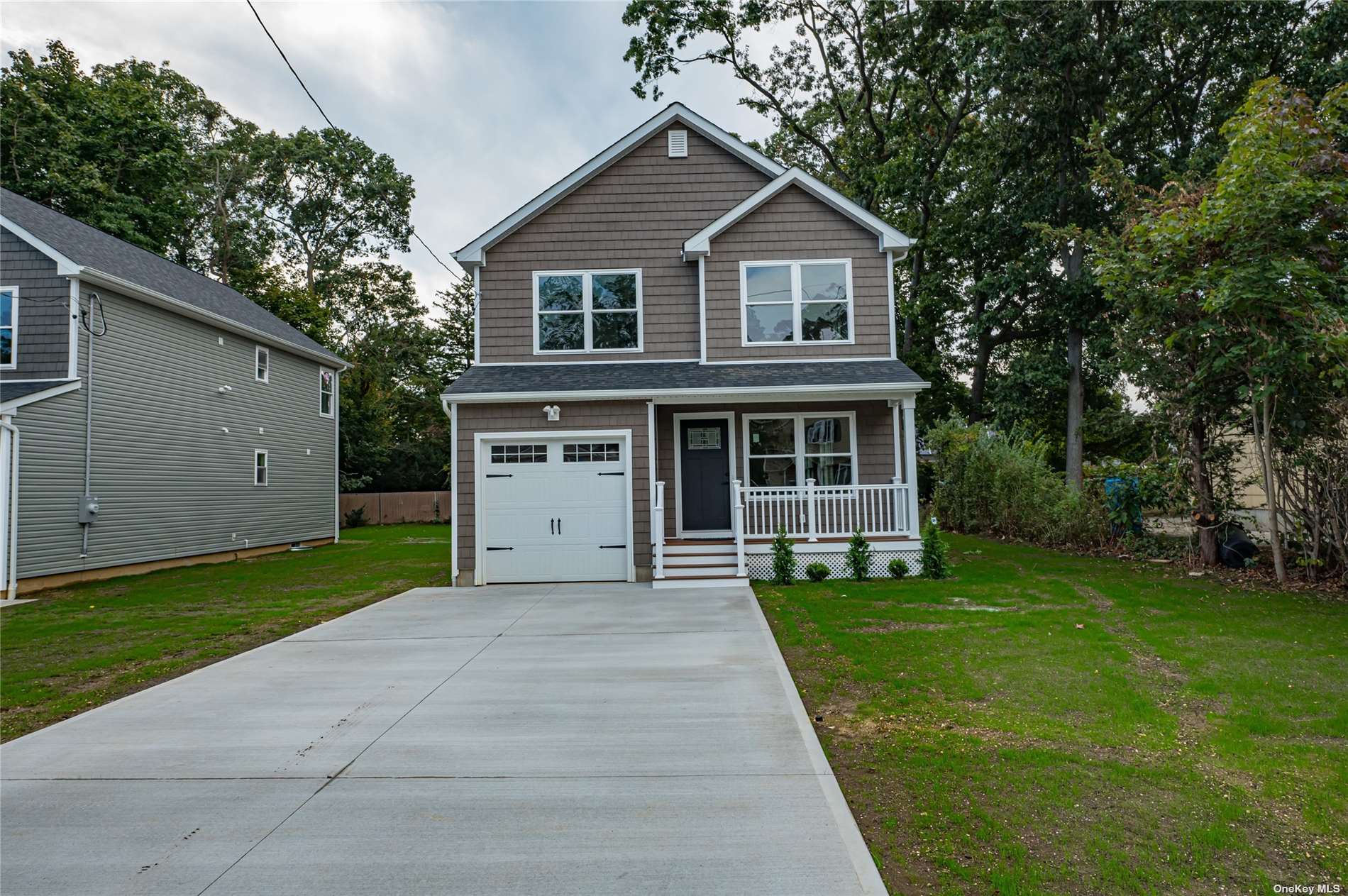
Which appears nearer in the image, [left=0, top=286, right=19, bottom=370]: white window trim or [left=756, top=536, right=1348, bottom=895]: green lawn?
[left=756, top=536, right=1348, bottom=895]: green lawn

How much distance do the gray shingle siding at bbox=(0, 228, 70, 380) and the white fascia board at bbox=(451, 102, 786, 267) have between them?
6965 mm

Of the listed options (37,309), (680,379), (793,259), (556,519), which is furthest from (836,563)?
(37,309)

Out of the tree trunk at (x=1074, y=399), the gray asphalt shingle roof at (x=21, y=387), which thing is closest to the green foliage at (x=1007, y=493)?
the tree trunk at (x=1074, y=399)

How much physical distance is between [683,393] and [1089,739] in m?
7.42

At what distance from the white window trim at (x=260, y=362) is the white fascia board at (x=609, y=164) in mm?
8324

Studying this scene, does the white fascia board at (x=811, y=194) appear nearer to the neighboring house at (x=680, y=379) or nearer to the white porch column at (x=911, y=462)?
the neighboring house at (x=680, y=379)

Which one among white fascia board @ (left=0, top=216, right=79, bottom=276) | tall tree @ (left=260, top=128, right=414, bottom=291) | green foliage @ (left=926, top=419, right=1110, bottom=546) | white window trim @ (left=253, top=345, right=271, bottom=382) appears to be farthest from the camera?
tall tree @ (left=260, top=128, right=414, bottom=291)

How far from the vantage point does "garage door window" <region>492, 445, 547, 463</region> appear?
37.2 ft

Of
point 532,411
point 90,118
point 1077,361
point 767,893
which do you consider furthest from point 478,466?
point 90,118

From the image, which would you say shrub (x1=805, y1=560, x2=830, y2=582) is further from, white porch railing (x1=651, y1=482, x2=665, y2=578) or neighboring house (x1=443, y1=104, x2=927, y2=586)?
white porch railing (x1=651, y1=482, x2=665, y2=578)

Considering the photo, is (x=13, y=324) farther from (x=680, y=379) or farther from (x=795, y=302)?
(x=795, y=302)

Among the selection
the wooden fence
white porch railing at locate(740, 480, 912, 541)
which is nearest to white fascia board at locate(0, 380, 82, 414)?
white porch railing at locate(740, 480, 912, 541)

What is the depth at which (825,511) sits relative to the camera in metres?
11.4

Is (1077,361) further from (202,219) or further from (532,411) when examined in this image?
(202,219)
